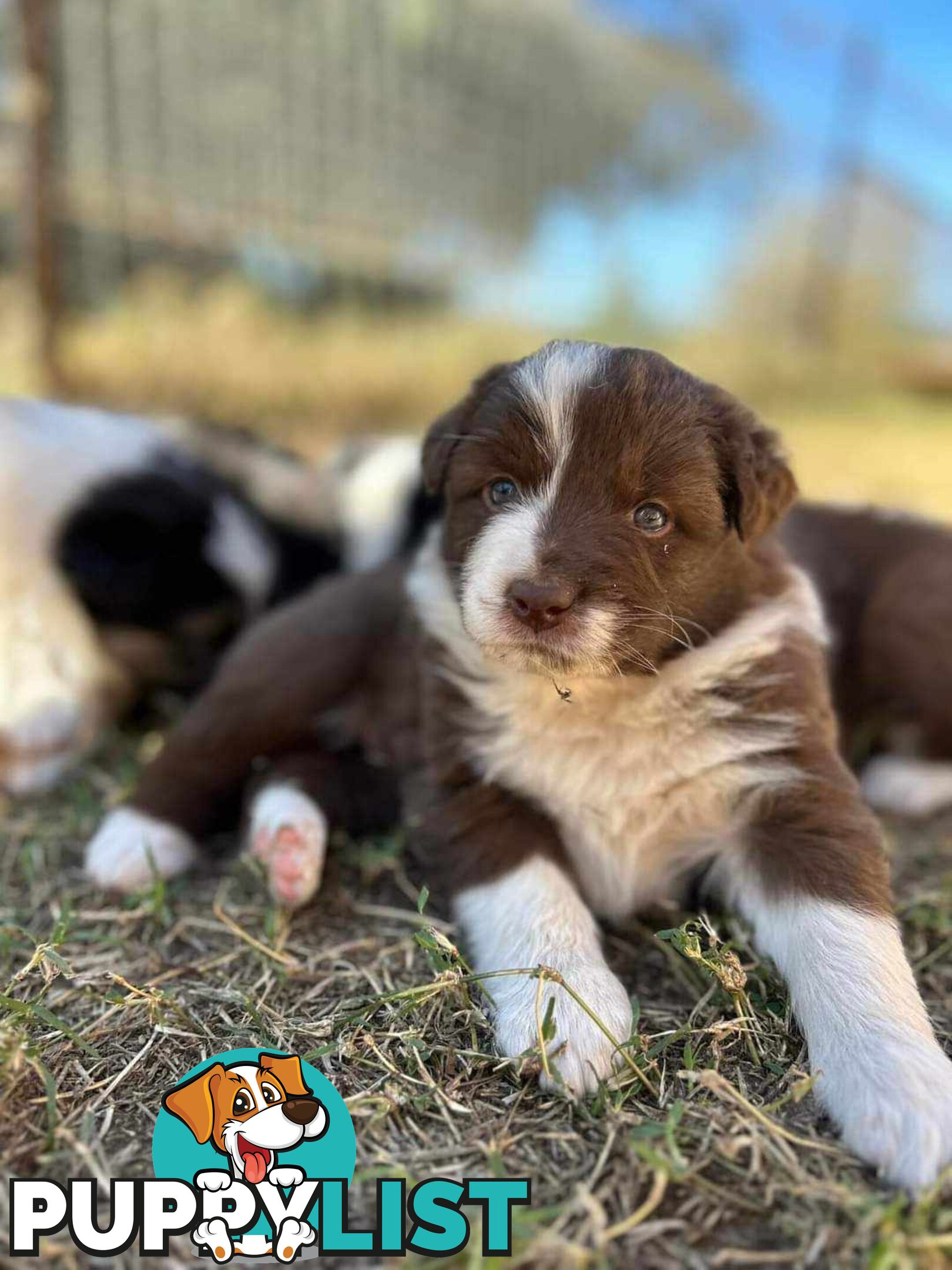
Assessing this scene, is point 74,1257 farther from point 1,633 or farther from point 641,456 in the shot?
point 1,633

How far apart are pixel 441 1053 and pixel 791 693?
1.29 metres

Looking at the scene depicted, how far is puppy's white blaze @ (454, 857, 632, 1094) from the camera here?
88.9 inches

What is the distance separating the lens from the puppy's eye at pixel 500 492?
2.74 meters

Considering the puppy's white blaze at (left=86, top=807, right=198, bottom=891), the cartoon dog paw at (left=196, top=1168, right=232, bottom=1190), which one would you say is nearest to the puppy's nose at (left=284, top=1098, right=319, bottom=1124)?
→ the cartoon dog paw at (left=196, top=1168, right=232, bottom=1190)

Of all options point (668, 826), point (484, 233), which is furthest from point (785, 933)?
point (484, 233)

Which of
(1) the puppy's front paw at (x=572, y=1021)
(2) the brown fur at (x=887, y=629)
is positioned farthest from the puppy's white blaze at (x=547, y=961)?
(2) the brown fur at (x=887, y=629)

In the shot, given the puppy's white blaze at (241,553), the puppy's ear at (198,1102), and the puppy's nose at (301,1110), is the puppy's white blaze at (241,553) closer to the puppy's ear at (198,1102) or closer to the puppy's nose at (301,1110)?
the puppy's ear at (198,1102)

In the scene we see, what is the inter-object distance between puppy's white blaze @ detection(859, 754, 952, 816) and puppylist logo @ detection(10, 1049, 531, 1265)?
7.62ft

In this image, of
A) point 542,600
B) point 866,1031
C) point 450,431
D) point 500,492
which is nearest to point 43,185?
point 450,431

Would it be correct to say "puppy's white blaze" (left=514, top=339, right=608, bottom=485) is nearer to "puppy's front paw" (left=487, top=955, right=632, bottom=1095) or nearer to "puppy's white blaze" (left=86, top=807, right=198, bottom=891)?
"puppy's front paw" (left=487, top=955, right=632, bottom=1095)

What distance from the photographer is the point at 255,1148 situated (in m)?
2.04

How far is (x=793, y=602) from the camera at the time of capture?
2998 millimetres

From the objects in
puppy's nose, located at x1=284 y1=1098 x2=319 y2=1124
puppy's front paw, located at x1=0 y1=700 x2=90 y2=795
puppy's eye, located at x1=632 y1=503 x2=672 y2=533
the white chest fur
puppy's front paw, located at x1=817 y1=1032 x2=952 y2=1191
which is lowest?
puppy's front paw, located at x1=0 y1=700 x2=90 y2=795

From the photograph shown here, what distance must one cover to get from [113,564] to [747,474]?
2920mm
